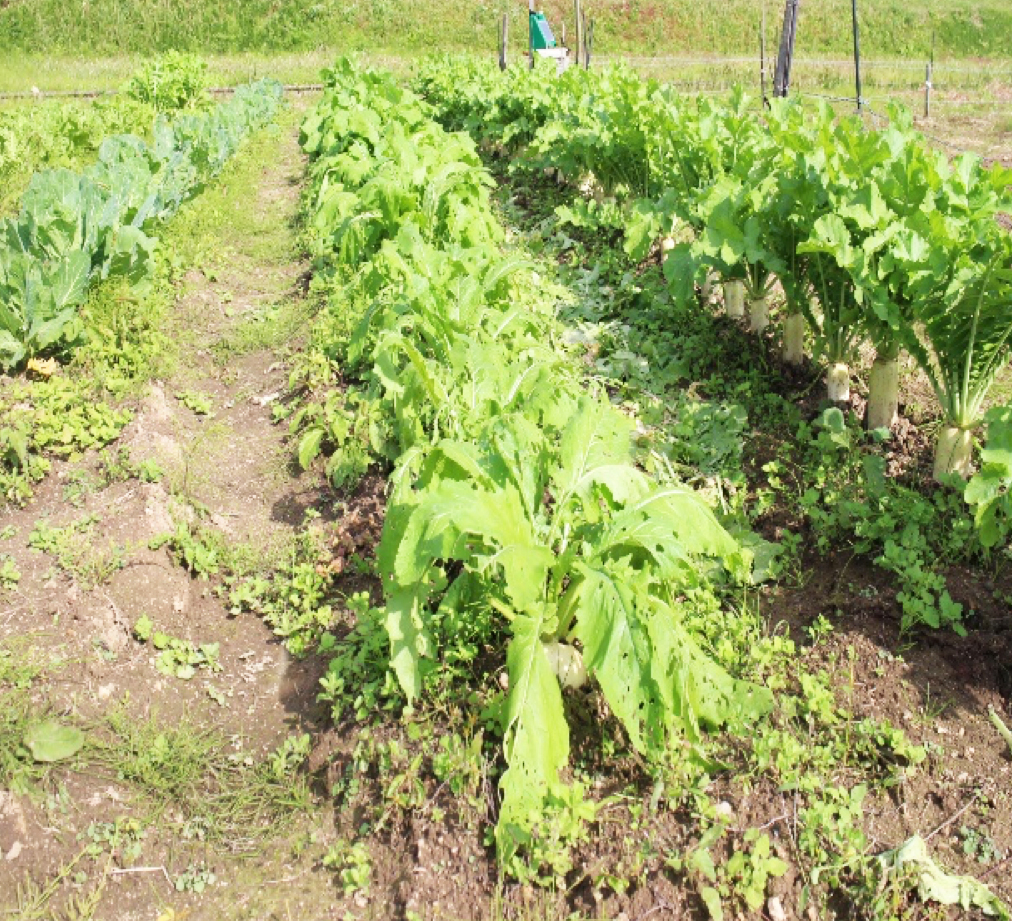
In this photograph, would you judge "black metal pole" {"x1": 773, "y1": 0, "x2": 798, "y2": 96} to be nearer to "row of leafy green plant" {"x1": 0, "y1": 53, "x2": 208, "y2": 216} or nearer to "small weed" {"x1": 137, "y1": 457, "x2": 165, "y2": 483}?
"row of leafy green plant" {"x1": 0, "y1": 53, "x2": 208, "y2": 216}

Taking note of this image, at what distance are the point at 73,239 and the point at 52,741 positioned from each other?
3.78 meters

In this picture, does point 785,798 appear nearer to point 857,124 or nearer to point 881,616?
point 881,616

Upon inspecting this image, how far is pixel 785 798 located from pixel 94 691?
2322mm

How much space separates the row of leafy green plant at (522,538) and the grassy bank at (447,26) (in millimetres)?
30175

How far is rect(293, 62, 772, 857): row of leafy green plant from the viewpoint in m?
2.37

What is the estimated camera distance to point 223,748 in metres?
3.03

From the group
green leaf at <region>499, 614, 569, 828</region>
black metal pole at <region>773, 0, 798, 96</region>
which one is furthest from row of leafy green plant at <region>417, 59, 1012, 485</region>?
black metal pole at <region>773, 0, 798, 96</region>

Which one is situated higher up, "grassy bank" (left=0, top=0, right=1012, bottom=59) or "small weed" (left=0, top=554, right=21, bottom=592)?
"grassy bank" (left=0, top=0, right=1012, bottom=59)

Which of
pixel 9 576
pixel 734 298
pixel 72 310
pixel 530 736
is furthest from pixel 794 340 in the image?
pixel 72 310

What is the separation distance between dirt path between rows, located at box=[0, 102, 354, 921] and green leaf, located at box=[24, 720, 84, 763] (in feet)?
0.18

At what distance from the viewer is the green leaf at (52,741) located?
2777mm

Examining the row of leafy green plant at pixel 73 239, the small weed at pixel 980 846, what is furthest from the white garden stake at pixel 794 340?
the row of leafy green plant at pixel 73 239

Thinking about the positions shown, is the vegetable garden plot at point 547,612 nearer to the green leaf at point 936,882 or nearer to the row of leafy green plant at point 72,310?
the green leaf at point 936,882

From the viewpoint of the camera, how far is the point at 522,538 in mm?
2600
